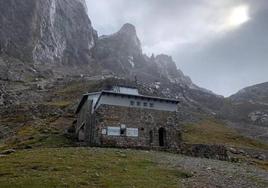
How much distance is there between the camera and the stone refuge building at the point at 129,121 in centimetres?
6025

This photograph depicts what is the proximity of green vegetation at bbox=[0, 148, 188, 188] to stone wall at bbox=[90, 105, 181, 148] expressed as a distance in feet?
45.0

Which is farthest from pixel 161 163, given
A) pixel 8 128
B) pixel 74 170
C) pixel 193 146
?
pixel 8 128

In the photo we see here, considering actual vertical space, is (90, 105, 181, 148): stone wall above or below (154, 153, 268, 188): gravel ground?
above

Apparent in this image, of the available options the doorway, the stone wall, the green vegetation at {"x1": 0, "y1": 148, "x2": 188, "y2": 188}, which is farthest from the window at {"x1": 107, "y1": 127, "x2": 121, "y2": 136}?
the green vegetation at {"x1": 0, "y1": 148, "x2": 188, "y2": 188}

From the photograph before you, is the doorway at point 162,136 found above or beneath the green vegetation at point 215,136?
beneath

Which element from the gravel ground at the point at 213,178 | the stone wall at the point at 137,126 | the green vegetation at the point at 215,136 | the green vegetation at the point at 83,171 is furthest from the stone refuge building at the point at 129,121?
the green vegetation at the point at 215,136

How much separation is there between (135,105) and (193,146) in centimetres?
1042

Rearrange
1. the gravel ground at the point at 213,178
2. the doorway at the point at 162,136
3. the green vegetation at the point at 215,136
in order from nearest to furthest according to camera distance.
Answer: the gravel ground at the point at 213,178 → the doorway at the point at 162,136 → the green vegetation at the point at 215,136

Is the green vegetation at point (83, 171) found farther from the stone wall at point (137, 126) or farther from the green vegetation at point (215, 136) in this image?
the green vegetation at point (215, 136)

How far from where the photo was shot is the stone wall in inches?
2357

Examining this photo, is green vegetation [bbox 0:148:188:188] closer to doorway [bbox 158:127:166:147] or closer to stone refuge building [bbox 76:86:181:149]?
stone refuge building [bbox 76:86:181:149]

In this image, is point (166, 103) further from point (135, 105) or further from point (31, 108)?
point (31, 108)

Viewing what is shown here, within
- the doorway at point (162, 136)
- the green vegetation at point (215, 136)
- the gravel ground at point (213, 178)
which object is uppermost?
the green vegetation at point (215, 136)

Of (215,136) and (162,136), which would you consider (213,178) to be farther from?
(215,136)
